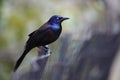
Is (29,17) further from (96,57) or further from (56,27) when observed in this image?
(96,57)

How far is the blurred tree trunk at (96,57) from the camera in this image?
295 centimetres

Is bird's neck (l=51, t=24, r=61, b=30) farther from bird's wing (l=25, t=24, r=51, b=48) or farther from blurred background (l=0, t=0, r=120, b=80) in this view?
blurred background (l=0, t=0, r=120, b=80)

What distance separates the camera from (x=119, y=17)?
13.8ft

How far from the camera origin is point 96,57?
308 centimetres

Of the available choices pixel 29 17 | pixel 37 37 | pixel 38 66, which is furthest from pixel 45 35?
pixel 29 17

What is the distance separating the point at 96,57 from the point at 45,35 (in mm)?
339

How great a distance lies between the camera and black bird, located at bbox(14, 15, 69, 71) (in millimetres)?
3117

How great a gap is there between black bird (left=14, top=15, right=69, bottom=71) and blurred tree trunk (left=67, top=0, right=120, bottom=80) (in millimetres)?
243

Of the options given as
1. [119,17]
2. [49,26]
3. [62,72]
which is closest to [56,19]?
[49,26]

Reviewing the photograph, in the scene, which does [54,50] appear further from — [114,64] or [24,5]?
[24,5]

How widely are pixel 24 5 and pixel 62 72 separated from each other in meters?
3.69

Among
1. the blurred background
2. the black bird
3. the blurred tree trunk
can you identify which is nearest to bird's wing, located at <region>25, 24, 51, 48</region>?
the black bird

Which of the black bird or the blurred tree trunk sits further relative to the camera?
the black bird

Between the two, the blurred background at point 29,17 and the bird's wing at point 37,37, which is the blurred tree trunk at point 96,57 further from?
the blurred background at point 29,17
